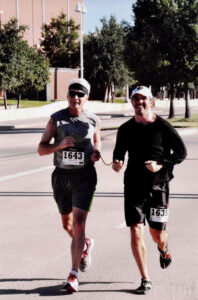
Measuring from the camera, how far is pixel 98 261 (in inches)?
254

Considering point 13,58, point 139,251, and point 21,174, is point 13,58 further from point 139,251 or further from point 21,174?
point 139,251

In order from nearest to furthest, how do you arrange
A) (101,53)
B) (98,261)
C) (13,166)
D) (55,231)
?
(98,261)
(55,231)
(13,166)
(101,53)

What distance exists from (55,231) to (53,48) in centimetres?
6688

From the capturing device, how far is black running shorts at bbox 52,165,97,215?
18.3 ft

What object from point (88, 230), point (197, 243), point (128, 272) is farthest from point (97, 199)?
point (128, 272)

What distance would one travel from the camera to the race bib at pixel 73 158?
5550mm

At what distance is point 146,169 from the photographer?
213 inches

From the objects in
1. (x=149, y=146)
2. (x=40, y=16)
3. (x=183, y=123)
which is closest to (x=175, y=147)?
(x=149, y=146)

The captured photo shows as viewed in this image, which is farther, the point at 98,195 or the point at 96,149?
the point at 98,195

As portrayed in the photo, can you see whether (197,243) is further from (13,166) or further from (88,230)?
(13,166)

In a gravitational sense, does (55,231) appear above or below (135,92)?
below

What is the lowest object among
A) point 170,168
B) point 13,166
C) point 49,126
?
point 13,166

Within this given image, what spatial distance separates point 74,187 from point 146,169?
0.70 m

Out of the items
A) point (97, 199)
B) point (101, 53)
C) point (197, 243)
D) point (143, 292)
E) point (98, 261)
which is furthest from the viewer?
point (101, 53)
